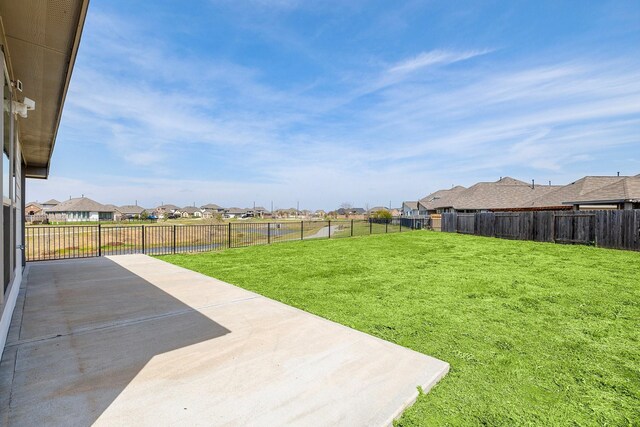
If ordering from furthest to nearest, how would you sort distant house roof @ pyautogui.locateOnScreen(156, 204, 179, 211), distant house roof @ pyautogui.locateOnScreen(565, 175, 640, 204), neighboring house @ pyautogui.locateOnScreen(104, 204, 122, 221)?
distant house roof @ pyautogui.locateOnScreen(156, 204, 179, 211) → neighboring house @ pyautogui.locateOnScreen(104, 204, 122, 221) → distant house roof @ pyautogui.locateOnScreen(565, 175, 640, 204)

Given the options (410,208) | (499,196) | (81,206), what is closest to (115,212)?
(81,206)

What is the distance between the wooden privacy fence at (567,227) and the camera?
1017cm

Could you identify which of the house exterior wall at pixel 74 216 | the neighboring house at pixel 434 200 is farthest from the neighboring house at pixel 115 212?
the neighboring house at pixel 434 200

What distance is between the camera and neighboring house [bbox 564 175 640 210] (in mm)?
13430

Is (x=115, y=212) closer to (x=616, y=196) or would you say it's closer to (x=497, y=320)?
(x=497, y=320)

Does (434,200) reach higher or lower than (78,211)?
higher

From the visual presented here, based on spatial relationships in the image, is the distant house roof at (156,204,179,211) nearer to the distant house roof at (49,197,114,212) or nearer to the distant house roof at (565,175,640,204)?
the distant house roof at (49,197,114,212)

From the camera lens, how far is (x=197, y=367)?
232cm

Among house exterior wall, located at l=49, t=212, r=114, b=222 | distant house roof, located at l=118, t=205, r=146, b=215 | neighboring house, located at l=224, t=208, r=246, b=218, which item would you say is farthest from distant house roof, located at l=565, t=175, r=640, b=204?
neighboring house, located at l=224, t=208, r=246, b=218

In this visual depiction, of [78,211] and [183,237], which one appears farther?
[78,211]

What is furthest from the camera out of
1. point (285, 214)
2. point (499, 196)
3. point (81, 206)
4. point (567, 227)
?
point (285, 214)

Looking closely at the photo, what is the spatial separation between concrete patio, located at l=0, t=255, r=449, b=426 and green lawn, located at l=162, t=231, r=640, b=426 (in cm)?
32

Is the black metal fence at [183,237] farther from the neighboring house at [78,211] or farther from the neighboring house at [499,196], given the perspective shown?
the neighboring house at [78,211]

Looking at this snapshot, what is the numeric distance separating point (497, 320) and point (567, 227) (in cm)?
1164
